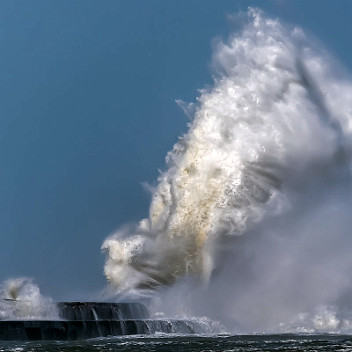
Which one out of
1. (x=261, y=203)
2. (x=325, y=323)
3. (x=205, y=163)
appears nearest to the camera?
(x=325, y=323)

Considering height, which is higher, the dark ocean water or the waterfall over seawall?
the waterfall over seawall

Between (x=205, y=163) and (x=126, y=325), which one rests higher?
(x=205, y=163)

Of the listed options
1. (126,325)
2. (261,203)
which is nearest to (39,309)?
(126,325)

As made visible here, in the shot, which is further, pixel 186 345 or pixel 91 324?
pixel 91 324

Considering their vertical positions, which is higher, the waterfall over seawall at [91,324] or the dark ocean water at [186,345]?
the waterfall over seawall at [91,324]

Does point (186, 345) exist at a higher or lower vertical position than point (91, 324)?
lower

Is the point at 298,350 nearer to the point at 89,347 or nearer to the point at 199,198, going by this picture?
the point at 89,347

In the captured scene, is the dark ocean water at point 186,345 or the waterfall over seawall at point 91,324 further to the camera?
the waterfall over seawall at point 91,324


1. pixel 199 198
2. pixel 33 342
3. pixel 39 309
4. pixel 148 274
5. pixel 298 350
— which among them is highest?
pixel 199 198

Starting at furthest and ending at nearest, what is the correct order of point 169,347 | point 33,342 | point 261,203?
point 261,203
point 33,342
point 169,347

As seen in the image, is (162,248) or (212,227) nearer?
(212,227)

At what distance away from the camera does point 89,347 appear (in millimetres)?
31000

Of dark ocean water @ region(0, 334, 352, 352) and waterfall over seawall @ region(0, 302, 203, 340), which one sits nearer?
dark ocean water @ region(0, 334, 352, 352)

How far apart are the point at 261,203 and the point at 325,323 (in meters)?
11.9
